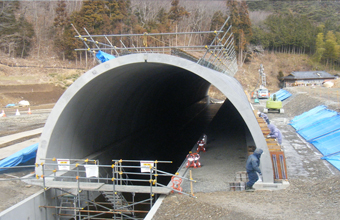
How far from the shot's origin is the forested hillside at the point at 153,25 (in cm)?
5469

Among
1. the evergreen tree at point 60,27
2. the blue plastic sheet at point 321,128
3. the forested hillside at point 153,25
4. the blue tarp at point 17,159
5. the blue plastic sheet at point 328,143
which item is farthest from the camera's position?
the evergreen tree at point 60,27

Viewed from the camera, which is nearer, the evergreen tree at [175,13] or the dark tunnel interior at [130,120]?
the dark tunnel interior at [130,120]

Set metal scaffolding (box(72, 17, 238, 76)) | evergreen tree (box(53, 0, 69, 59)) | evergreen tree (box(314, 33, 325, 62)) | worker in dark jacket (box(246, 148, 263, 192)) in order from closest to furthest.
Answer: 1. worker in dark jacket (box(246, 148, 263, 192))
2. metal scaffolding (box(72, 17, 238, 76))
3. evergreen tree (box(53, 0, 69, 59))
4. evergreen tree (box(314, 33, 325, 62))

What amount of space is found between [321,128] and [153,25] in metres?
46.1

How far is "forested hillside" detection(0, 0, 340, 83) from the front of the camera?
5469cm

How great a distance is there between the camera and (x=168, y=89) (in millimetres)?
21281

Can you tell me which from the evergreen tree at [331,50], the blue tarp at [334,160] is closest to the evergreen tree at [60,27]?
the blue tarp at [334,160]

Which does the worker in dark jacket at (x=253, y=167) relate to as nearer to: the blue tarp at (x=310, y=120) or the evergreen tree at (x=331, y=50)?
the blue tarp at (x=310, y=120)

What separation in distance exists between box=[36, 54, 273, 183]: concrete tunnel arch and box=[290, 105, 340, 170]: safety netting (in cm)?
418

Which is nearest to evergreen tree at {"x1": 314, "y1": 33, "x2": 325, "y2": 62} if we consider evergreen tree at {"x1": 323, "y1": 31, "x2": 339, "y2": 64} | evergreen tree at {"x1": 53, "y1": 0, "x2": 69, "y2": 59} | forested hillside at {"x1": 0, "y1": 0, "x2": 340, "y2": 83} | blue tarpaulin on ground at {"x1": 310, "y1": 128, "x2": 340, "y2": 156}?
forested hillside at {"x1": 0, "y1": 0, "x2": 340, "y2": 83}

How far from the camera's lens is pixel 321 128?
16438mm

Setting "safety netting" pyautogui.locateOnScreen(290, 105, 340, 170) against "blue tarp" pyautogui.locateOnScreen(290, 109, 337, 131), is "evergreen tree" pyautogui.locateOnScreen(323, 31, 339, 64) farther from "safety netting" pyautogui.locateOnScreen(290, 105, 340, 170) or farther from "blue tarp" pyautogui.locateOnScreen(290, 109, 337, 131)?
"safety netting" pyautogui.locateOnScreen(290, 105, 340, 170)

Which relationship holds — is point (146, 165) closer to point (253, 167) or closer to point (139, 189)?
point (139, 189)

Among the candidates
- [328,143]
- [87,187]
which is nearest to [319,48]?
[328,143]
